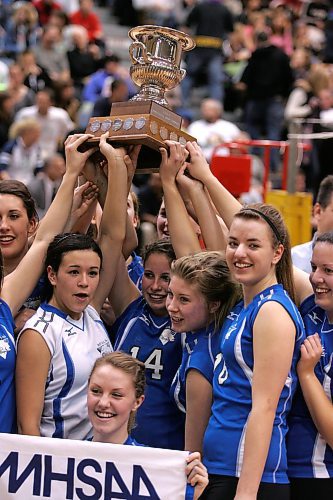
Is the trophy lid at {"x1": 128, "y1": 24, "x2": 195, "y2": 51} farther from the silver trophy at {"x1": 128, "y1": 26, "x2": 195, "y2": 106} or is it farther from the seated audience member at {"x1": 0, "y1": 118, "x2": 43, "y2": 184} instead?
the seated audience member at {"x1": 0, "y1": 118, "x2": 43, "y2": 184}

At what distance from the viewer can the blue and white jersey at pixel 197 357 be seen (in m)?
4.08

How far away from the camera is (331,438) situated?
3.89 meters

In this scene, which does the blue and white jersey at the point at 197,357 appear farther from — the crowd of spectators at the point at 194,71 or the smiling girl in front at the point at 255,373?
the crowd of spectators at the point at 194,71

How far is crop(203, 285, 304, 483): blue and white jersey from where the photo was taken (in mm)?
3775

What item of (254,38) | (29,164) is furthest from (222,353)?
(254,38)

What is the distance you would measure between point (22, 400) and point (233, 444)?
33.6 inches

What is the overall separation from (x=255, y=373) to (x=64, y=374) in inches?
33.2

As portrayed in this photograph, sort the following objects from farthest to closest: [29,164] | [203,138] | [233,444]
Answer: [203,138] < [29,164] < [233,444]

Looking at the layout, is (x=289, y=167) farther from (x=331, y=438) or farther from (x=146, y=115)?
(x=331, y=438)

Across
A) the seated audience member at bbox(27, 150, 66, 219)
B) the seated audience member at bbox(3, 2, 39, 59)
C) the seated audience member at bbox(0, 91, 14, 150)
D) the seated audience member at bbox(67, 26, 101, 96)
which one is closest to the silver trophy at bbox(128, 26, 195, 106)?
the seated audience member at bbox(27, 150, 66, 219)

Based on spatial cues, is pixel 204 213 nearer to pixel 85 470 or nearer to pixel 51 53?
pixel 85 470

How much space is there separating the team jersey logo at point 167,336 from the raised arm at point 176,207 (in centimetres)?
33

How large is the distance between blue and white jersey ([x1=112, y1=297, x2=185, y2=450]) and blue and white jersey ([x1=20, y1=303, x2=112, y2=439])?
11.1 inches

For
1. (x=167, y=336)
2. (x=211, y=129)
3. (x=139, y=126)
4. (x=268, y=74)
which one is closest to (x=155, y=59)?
→ (x=139, y=126)
